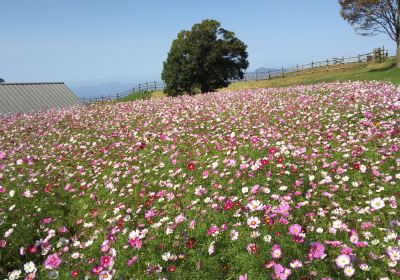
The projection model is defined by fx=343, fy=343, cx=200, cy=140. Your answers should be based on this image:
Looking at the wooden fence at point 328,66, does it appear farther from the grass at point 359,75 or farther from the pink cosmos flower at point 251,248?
the pink cosmos flower at point 251,248

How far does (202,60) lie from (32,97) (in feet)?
49.4

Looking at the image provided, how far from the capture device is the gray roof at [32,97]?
25266mm

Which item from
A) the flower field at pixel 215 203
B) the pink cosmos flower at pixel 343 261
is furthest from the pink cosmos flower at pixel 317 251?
the pink cosmos flower at pixel 343 261

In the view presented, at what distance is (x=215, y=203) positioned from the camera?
4.84 meters

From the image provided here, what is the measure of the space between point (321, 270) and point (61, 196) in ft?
16.0

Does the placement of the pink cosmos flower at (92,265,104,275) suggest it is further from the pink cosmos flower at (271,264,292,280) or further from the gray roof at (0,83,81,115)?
the gray roof at (0,83,81,115)

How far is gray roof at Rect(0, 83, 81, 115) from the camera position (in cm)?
2527

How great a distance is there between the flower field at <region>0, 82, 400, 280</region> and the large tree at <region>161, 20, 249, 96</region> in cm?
2314

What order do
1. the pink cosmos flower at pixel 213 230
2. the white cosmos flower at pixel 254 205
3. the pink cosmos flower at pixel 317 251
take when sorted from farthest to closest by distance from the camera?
the white cosmos flower at pixel 254 205 → the pink cosmos flower at pixel 213 230 → the pink cosmos flower at pixel 317 251

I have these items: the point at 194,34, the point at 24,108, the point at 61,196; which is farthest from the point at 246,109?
the point at 194,34

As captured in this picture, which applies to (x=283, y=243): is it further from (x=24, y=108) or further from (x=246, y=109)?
(x=24, y=108)

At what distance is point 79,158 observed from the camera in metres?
8.60

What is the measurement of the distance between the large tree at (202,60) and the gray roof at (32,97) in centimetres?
978

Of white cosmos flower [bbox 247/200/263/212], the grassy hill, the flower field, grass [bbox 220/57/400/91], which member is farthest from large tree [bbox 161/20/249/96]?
white cosmos flower [bbox 247/200/263/212]
